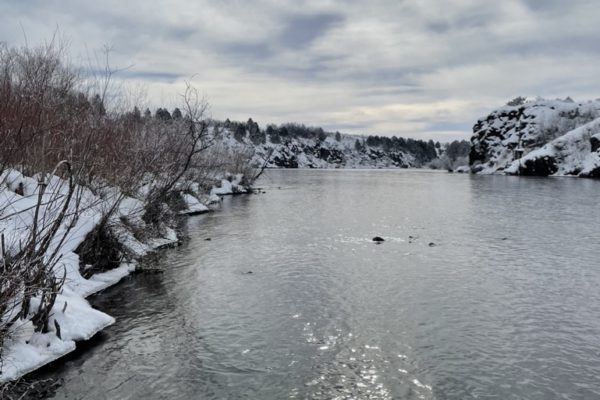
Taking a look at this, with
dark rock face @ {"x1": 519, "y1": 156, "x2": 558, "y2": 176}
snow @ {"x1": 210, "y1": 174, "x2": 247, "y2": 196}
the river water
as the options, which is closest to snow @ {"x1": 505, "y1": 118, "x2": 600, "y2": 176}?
dark rock face @ {"x1": 519, "y1": 156, "x2": 558, "y2": 176}

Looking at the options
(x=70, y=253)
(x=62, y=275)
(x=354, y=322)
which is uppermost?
(x=70, y=253)

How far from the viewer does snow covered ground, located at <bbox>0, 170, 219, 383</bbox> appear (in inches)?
388

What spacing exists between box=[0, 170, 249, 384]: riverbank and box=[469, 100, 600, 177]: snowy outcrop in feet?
322

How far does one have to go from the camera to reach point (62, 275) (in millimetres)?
13891

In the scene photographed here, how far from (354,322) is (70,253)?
8666mm

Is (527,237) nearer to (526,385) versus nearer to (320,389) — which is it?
(526,385)

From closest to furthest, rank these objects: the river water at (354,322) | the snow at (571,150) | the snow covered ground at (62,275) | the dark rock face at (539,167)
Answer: the river water at (354,322), the snow covered ground at (62,275), the snow at (571,150), the dark rock face at (539,167)

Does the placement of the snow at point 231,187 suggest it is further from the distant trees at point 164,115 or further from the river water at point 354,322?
the river water at point 354,322

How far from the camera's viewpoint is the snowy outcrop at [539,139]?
106000 millimetres

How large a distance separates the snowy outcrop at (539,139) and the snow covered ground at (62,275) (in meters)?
99.4

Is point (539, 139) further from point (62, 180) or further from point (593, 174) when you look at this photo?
point (62, 180)

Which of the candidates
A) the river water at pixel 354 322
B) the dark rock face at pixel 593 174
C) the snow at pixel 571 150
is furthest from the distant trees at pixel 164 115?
the snow at pixel 571 150

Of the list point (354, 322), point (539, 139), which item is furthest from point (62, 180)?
point (539, 139)

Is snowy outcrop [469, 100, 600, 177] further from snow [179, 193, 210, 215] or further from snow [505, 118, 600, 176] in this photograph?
snow [179, 193, 210, 215]
